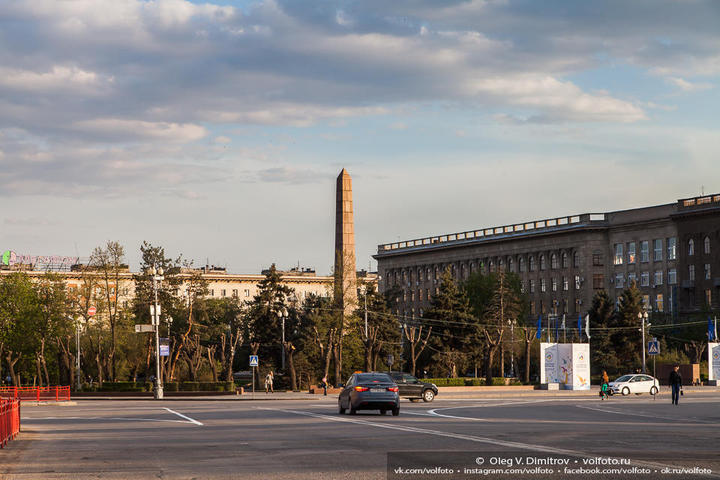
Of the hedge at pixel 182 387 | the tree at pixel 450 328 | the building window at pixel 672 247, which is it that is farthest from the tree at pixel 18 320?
the building window at pixel 672 247

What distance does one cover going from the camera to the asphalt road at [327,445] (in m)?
16.5

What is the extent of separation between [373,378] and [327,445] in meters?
14.5

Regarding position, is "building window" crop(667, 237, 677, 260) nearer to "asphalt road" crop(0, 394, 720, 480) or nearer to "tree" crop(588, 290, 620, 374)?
"tree" crop(588, 290, 620, 374)

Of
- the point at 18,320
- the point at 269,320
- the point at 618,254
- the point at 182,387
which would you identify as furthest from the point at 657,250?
the point at 182,387

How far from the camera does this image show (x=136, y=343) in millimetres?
92312

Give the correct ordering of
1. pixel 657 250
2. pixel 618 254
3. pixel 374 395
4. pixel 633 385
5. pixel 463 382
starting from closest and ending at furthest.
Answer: pixel 374 395
pixel 633 385
pixel 463 382
pixel 657 250
pixel 618 254

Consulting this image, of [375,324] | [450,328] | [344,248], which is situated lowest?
[450,328]

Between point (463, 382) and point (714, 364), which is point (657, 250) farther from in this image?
point (463, 382)

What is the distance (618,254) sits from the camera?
141 meters

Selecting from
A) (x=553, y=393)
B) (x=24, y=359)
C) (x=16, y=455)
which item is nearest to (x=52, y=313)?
(x=24, y=359)

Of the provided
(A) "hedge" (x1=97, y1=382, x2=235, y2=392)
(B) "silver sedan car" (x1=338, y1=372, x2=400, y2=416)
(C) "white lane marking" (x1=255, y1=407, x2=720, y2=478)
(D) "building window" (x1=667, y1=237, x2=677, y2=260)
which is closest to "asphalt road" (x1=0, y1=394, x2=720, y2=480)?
(C) "white lane marking" (x1=255, y1=407, x2=720, y2=478)

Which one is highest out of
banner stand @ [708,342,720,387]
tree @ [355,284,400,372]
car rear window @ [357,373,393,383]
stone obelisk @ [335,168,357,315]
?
stone obelisk @ [335,168,357,315]

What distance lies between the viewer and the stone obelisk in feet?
281

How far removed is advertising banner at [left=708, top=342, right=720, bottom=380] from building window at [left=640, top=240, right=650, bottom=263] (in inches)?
2203
